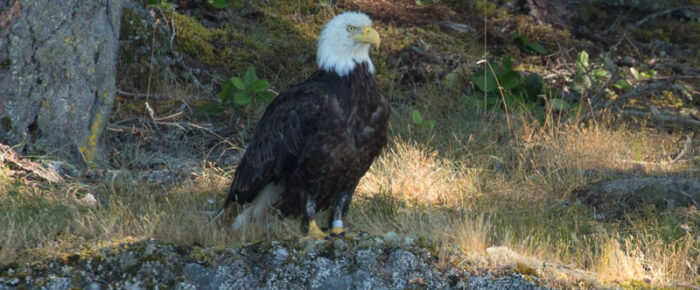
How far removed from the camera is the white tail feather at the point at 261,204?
482 cm

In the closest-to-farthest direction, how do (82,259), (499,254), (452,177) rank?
(82,259), (499,254), (452,177)

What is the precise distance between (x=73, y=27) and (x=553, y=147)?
3.68 metres

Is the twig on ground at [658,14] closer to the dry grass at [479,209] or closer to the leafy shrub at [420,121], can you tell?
the dry grass at [479,209]

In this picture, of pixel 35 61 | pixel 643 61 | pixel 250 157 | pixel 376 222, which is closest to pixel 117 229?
pixel 250 157

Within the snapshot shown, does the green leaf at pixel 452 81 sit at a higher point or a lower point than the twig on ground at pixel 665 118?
higher

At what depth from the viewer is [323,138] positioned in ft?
14.7

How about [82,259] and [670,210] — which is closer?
[82,259]

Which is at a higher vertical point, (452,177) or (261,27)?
(261,27)

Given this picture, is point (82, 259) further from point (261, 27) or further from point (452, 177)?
point (261, 27)

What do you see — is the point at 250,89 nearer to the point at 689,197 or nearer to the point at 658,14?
the point at 689,197

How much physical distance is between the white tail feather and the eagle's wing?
0.08m

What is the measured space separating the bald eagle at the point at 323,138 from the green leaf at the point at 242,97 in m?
1.43

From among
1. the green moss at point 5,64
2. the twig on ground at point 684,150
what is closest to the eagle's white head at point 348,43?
the green moss at point 5,64

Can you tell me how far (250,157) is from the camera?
4805 millimetres
